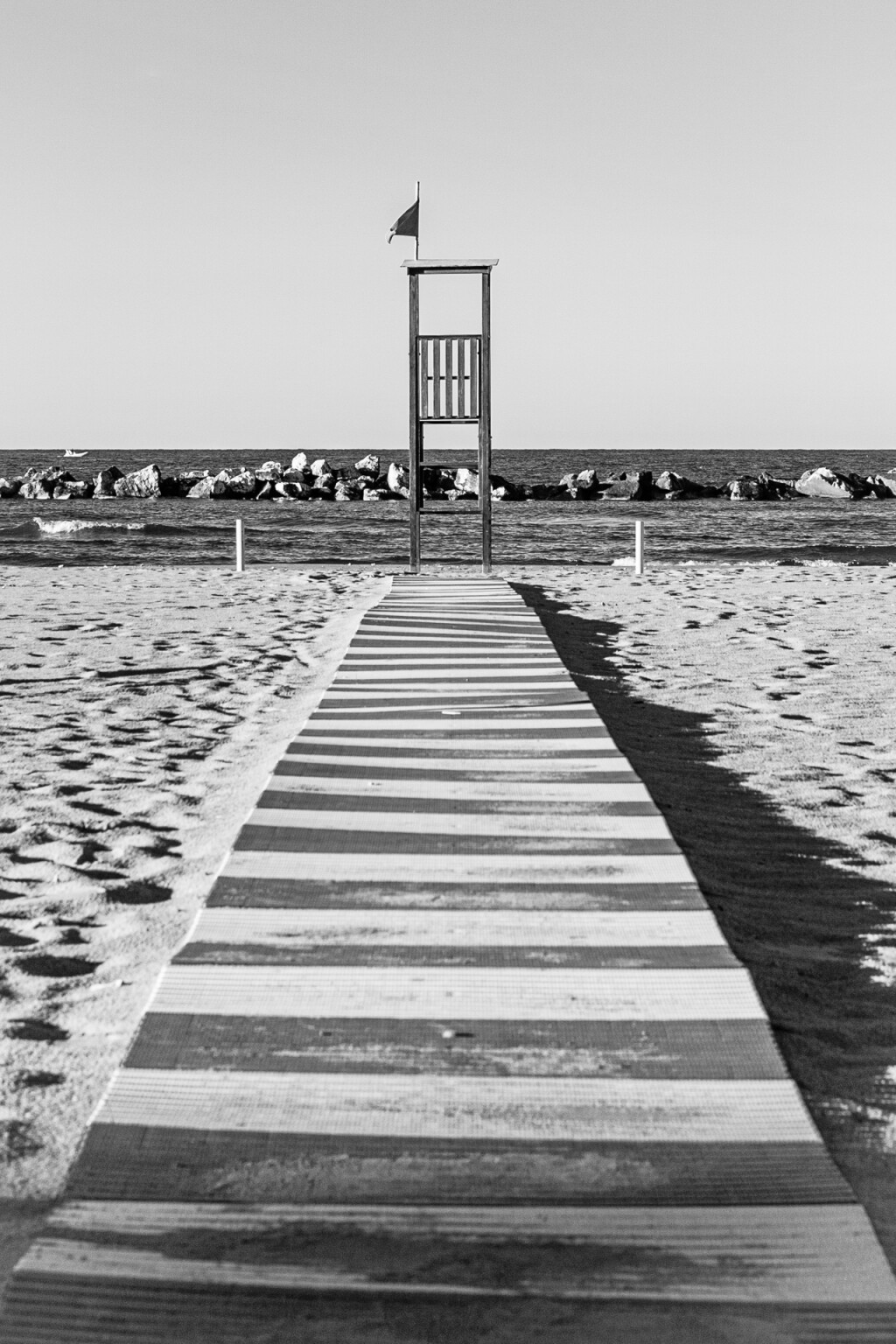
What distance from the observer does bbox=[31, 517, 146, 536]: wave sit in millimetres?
30141

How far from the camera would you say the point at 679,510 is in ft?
125

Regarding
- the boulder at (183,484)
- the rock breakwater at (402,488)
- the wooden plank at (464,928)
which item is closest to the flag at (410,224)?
the wooden plank at (464,928)

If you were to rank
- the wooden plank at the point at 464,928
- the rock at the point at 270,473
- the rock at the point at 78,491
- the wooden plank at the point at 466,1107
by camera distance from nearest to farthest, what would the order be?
the wooden plank at the point at 466,1107 < the wooden plank at the point at 464,928 < the rock at the point at 78,491 < the rock at the point at 270,473

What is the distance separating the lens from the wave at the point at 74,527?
98.9 feet

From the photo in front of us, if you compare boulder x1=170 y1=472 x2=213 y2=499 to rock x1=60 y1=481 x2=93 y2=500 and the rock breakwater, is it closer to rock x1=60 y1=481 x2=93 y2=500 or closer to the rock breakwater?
the rock breakwater

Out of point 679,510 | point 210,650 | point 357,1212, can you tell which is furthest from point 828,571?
point 679,510

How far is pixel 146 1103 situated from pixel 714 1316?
44.0 inches

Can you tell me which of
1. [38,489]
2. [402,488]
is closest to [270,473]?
[402,488]

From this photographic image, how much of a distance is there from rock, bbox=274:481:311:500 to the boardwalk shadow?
38.6m

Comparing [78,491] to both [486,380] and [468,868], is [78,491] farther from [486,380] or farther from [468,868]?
[468,868]

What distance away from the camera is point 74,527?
3109 cm

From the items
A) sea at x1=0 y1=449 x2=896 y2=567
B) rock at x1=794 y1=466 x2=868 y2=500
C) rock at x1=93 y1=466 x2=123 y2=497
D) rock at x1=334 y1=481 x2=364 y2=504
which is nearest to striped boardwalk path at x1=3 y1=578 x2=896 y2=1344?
sea at x1=0 y1=449 x2=896 y2=567

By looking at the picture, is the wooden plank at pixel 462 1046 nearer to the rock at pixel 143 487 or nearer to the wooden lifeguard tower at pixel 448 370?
the wooden lifeguard tower at pixel 448 370

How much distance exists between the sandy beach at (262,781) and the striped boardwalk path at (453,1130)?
0.56 feet
